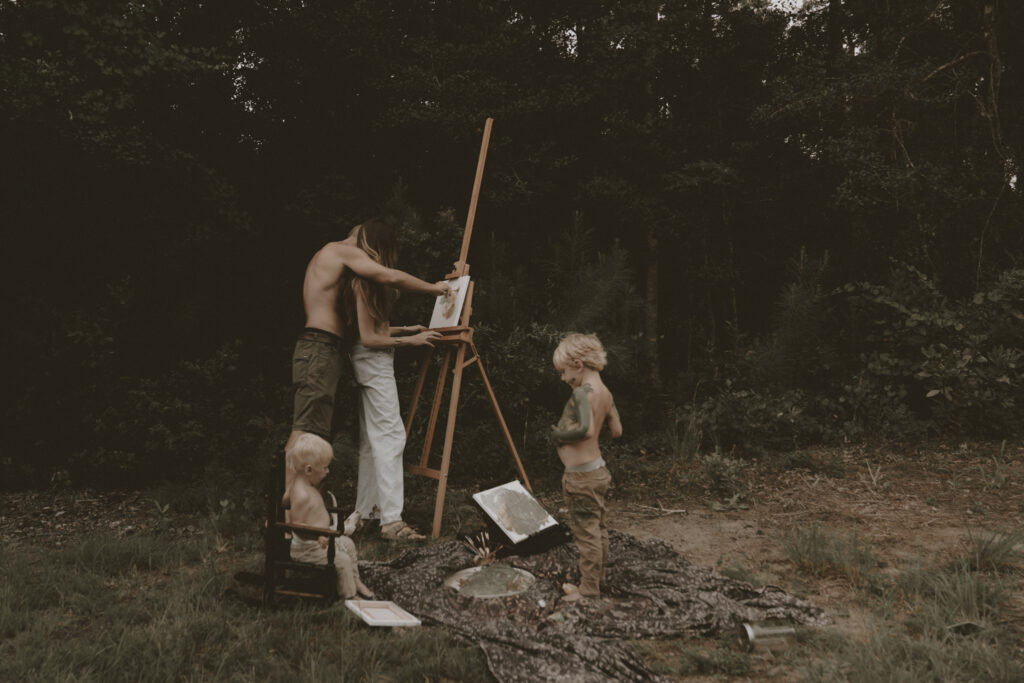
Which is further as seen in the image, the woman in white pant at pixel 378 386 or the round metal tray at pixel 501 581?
the woman in white pant at pixel 378 386

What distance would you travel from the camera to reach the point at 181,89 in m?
7.21

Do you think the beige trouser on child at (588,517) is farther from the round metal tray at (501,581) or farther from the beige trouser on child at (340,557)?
the beige trouser on child at (340,557)

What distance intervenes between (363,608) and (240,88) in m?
6.45

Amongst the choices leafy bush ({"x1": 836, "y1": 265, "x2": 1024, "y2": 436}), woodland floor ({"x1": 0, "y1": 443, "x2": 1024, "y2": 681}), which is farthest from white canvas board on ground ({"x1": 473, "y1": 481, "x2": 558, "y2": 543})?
leafy bush ({"x1": 836, "y1": 265, "x2": 1024, "y2": 436})

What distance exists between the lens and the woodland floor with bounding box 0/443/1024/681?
3453mm

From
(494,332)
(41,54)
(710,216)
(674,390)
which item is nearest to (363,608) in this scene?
(494,332)

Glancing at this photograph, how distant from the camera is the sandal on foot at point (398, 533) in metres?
4.36

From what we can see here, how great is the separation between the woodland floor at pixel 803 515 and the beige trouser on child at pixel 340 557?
80 centimetres

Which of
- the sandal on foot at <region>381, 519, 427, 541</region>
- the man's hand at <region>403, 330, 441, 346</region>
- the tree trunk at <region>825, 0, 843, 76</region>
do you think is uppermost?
the tree trunk at <region>825, 0, 843, 76</region>

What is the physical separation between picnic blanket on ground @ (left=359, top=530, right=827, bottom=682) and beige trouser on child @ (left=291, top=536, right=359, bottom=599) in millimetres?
257

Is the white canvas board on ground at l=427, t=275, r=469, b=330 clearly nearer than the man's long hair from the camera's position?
No

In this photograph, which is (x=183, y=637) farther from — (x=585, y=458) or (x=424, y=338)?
(x=424, y=338)

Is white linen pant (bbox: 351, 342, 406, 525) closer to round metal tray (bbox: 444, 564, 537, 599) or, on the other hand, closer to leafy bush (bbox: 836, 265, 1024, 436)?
round metal tray (bbox: 444, 564, 537, 599)

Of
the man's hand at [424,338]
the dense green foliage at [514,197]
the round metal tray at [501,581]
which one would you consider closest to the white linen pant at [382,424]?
the man's hand at [424,338]
